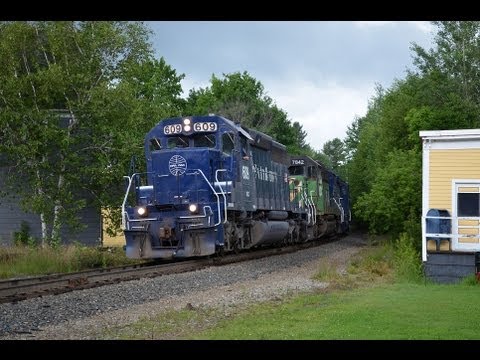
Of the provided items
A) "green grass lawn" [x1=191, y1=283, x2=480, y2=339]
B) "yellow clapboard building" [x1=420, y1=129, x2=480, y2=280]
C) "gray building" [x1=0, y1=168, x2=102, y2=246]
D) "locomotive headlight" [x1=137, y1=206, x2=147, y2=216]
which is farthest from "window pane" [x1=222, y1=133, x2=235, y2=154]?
"gray building" [x1=0, y1=168, x2=102, y2=246]

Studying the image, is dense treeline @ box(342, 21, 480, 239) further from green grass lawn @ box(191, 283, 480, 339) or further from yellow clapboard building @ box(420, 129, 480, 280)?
green grass lawn @ box(191, 283, 480, 339)

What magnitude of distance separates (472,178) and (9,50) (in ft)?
47.6

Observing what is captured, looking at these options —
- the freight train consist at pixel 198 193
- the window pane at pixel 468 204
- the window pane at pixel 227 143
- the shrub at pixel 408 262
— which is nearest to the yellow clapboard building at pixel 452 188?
the window pane at pixel 468 204

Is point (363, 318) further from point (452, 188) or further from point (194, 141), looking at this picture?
point (194, 141)

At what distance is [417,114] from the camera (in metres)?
26.1

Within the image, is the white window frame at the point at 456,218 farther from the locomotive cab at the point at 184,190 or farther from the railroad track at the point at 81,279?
the railroad track at the point at 81,279

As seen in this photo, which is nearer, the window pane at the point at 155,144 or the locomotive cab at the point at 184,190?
the locomotive cab at the point at 184,190

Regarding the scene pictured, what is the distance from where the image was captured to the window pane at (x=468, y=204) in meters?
16.8

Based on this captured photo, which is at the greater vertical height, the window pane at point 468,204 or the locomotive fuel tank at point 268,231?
the window pane at point 468,204

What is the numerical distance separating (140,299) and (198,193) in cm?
653

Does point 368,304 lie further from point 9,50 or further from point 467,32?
point 467,32

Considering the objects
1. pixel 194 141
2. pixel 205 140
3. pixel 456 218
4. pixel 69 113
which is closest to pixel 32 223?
pixel 69 113

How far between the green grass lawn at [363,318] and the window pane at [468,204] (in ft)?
13.7
